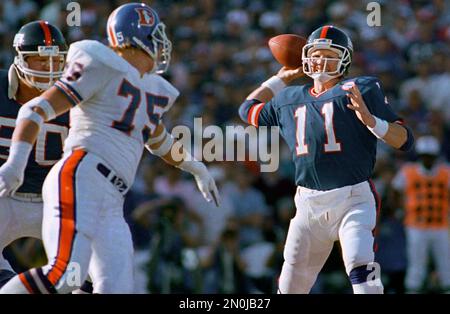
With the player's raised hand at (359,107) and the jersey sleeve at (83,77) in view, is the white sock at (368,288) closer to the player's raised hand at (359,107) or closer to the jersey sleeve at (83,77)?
the player's raised hand at (359,107)

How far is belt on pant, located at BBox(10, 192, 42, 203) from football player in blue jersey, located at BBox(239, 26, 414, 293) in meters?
1.51

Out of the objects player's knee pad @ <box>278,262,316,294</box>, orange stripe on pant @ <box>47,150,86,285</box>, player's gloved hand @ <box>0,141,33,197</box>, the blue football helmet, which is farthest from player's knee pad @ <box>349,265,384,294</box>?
player's gloved hand @ <box>0,141,33,197</box>

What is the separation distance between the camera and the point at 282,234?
10016 mm

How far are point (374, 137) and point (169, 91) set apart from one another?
1.33m

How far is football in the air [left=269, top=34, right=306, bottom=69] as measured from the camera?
21.7ft

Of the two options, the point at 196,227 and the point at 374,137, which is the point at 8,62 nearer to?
the point at 196,227

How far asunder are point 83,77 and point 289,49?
1.90 metres

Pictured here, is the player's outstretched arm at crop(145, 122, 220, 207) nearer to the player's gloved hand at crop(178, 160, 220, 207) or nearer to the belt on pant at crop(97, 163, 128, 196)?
the player's gloved hand at crop(178, 160, 220, 207)

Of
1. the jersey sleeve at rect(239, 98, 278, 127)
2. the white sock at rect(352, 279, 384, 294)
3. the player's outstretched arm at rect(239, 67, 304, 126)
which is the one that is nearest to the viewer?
the white sock at rect(352, 279, 384, 294)

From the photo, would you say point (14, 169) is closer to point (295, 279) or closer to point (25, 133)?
point (25, 133)

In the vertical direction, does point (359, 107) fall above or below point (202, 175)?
above

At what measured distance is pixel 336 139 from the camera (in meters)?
6.09

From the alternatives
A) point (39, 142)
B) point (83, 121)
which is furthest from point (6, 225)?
point (83, 121)

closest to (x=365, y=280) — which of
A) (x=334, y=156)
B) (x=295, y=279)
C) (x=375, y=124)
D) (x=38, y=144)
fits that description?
(x=295, y=279)
